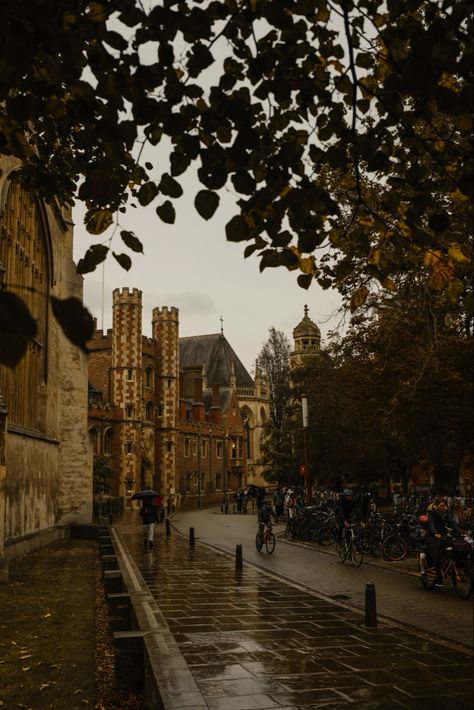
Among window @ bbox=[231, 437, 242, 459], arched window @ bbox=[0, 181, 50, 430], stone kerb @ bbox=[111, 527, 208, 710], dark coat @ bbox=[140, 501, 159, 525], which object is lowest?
stone kerb @ bbox=[111, 527, 208, 710]

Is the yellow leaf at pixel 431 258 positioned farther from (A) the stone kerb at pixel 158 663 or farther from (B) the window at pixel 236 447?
(B) the window at pixel 236 447

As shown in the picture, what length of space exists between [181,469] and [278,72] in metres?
58.9

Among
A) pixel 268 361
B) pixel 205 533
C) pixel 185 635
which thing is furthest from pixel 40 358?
pixel 268 361

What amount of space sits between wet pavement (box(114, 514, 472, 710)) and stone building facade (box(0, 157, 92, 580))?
507 centimetres

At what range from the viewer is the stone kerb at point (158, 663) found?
5.22m

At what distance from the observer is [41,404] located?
22.5m

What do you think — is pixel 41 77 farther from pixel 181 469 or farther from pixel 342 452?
pixel 181 469

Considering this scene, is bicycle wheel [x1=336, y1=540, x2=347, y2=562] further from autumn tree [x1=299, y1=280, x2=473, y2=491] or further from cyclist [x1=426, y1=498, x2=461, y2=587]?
cyclist [x1=426, y1=498, x2=461, y2=587]

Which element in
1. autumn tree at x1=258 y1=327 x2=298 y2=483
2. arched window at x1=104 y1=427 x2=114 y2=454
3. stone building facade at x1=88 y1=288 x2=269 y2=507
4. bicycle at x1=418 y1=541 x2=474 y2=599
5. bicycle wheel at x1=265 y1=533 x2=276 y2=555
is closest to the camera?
bicycle at x1=418 y1=541 x2=474 y2=599

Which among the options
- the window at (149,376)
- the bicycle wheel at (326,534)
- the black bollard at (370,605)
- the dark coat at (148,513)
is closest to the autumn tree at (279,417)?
the window at (149,376)

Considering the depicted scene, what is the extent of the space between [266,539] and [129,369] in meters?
37.0

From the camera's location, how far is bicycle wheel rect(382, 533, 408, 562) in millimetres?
16734

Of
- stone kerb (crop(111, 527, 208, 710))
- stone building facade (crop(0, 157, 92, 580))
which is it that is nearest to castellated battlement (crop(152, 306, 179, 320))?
stone building facade (crop(0, 157, 92, 580))

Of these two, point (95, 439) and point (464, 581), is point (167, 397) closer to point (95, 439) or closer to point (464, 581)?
point (95, 439)
